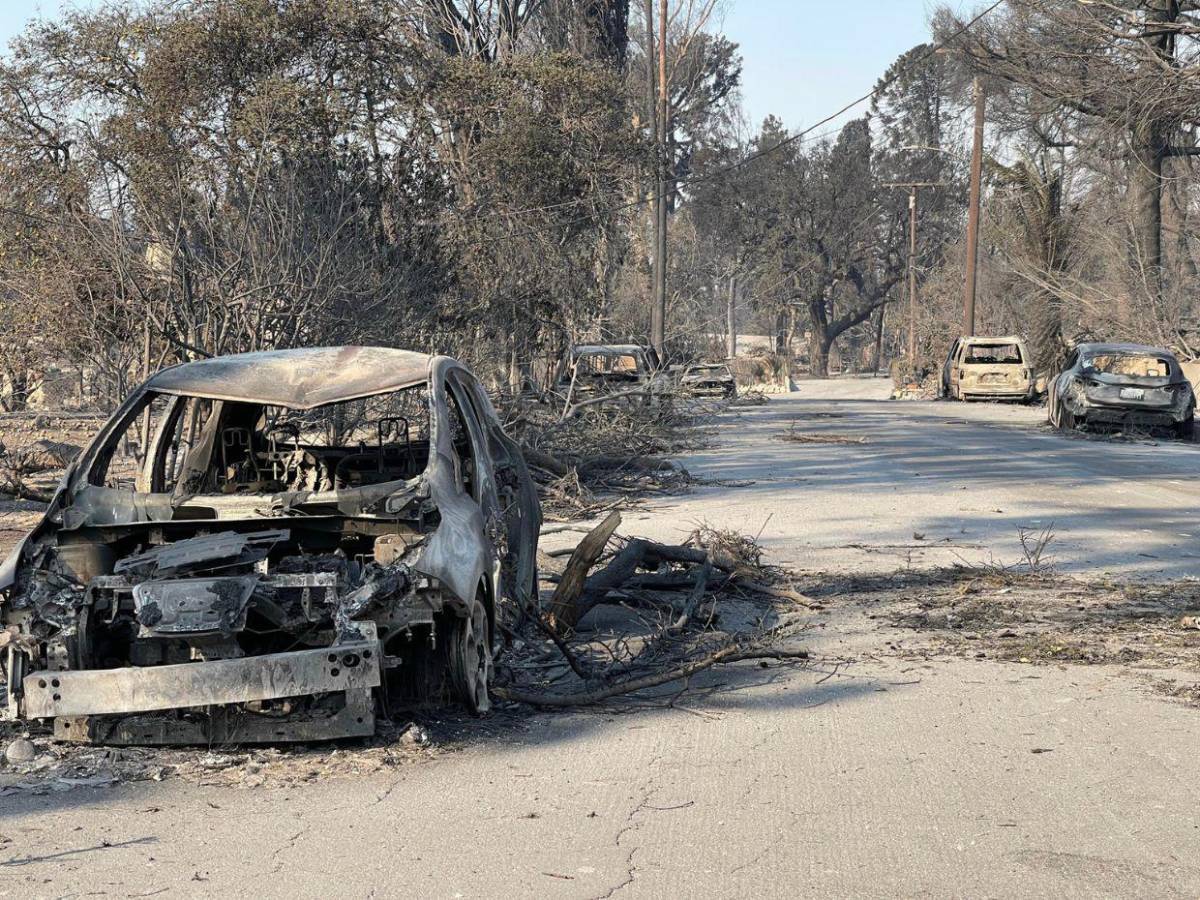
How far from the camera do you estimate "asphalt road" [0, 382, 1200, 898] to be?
4.35 m

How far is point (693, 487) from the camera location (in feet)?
53.8

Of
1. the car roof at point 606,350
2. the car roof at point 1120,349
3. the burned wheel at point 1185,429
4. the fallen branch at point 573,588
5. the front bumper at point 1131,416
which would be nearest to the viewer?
the fallen branch at point 573,588

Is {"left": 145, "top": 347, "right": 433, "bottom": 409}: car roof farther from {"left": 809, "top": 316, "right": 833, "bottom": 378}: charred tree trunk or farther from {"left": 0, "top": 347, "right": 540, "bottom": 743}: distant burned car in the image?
{"left": 809, "top": 316, "right": 833, "bottom": 378}: charred tree trunk

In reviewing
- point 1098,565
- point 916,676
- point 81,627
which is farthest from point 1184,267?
point 81,627

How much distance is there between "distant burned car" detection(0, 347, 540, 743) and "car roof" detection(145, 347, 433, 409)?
0.5 inches

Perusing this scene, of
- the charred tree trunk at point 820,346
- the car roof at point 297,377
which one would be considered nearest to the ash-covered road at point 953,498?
the car roof at point 297,377

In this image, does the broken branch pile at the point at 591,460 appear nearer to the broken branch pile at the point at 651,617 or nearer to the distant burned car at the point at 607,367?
the distant burned car at the point at 607,367

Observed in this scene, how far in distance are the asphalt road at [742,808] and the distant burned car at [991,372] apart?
1174 inches

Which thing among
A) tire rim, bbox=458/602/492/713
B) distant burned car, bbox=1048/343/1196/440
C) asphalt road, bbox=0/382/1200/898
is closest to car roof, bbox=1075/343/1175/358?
distant burned car, bbox=1048/343/1196/440

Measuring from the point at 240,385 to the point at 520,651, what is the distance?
2059mm

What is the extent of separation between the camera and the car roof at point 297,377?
7.00 m

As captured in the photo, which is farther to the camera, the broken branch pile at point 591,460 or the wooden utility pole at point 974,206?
the wooden utility pole at point 974,206

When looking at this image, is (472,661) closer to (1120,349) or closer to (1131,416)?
(1131,416)

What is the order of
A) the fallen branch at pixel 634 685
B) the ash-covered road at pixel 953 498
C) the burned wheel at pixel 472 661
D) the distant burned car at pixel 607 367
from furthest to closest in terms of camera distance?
the distant burned car at pixel 607 367
the ash-covered road at pixel 953 498
the fallen branch at pixel 634 685
the burned wheel at pixel 472 661
